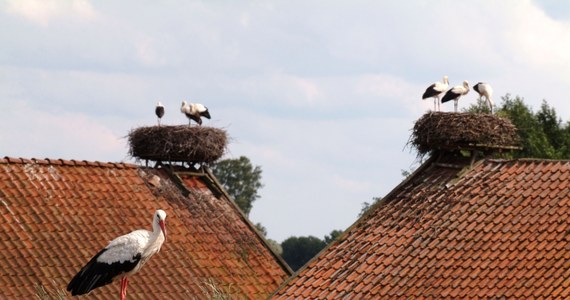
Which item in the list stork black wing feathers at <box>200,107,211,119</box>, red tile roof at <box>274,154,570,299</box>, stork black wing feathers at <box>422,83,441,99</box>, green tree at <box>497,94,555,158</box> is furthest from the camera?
green tree at <box>497,94,555,158</box>

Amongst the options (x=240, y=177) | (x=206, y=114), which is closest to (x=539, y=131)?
(x=206, y=114)

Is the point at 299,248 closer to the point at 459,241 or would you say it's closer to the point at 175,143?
the point at 175,143

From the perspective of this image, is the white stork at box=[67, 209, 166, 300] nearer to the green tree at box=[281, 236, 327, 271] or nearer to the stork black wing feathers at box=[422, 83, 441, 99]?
the stork black wing feathers at box=[422, 83, 441, 99]

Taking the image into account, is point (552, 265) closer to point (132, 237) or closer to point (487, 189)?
point (487, 189)

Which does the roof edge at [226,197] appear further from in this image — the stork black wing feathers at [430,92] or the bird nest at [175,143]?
the stork black wing feathers at [430,92]

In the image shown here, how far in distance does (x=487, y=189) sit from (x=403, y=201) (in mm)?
1529

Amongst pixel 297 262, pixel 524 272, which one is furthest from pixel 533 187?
pixel 297 262

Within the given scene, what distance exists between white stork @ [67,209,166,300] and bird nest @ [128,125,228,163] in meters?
8.11

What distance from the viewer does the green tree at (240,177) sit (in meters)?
79.8

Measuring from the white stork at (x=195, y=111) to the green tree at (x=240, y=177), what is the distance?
172ft

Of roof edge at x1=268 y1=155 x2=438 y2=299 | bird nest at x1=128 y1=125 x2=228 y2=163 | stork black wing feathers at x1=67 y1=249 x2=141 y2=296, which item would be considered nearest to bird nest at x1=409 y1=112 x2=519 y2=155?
roof edge at x1=268 y1=155 x2=438 y2=299

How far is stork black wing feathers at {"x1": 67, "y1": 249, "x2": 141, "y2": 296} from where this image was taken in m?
17.4

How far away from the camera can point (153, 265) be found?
22.7 m

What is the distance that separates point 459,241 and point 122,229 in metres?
5.84
